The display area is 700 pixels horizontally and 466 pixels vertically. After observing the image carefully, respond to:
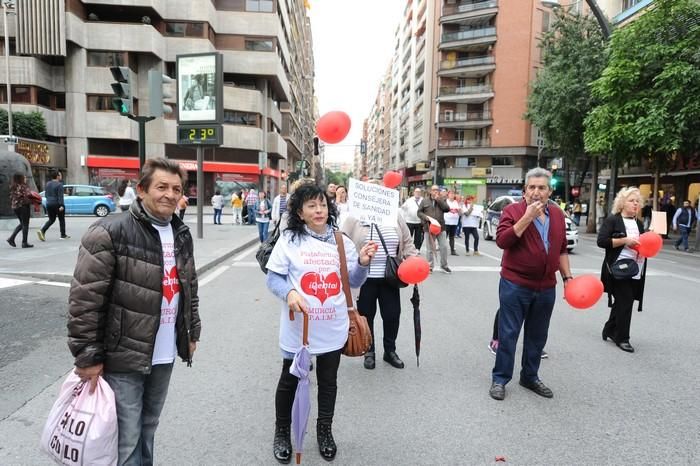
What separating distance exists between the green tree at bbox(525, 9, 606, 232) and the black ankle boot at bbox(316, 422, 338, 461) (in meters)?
20.2

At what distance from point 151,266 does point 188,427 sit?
1.58 m

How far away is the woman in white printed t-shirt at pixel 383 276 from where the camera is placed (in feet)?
14.0

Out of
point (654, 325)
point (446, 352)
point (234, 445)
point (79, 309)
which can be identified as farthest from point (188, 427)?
point (654, 325)

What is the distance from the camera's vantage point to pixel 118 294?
6.81ft

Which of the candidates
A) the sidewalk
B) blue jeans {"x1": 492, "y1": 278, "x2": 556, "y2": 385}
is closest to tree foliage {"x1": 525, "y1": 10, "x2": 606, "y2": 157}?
the sidewalk

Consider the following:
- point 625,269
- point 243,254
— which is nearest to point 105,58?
point 243,254

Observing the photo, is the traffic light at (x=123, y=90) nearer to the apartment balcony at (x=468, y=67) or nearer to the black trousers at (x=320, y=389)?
the black trousers at (x=320, y=389)

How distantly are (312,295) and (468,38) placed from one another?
1947 inches

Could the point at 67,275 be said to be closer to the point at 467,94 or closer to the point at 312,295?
the point at 312,295

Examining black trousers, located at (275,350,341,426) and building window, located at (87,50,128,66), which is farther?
building window, located at (87,50,128,66)

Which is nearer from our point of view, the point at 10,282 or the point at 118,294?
the point at 118,294

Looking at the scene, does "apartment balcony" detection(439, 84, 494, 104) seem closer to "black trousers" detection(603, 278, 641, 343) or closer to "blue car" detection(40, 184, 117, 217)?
"blue car" detection(40, 184, 117, 217)

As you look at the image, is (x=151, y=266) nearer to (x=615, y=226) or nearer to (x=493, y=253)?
(x=615, y=226)

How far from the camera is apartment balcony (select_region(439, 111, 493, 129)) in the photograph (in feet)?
153
